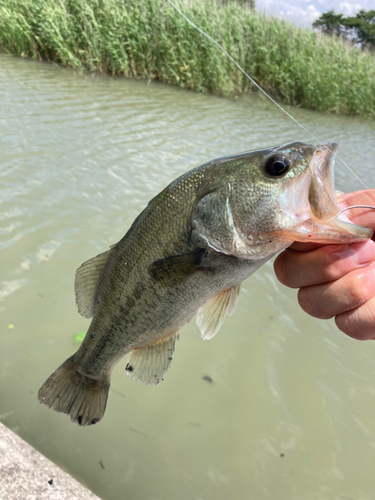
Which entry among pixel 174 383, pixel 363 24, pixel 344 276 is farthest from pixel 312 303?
pixel 363 24

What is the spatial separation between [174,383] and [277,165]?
6.75ft

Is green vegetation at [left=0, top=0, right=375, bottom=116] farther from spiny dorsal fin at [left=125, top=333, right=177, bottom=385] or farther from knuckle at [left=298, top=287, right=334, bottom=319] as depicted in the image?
knuckle at [left=298, top=287, right=334, bottom=319]

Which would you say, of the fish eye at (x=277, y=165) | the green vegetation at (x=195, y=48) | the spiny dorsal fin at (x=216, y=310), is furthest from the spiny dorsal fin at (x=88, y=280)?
the green vegetation at (x=195, y=48)

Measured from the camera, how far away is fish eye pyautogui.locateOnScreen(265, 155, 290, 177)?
1.45 meters

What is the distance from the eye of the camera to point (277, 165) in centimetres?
146

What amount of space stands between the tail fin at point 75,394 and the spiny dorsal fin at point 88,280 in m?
0.33

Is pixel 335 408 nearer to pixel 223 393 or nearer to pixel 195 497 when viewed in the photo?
pixel 223 393

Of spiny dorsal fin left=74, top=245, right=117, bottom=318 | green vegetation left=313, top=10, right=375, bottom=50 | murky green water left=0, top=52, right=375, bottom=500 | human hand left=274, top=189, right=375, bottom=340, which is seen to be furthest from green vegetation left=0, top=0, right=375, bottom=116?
green vegetation left=313, top=10, right=375, bottom=50

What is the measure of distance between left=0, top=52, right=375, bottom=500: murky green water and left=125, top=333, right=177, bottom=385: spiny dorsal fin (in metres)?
0.90

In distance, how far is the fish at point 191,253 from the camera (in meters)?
1.41

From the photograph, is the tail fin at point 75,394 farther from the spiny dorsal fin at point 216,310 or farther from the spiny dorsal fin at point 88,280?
the spiny dorsal fin at point 216,310

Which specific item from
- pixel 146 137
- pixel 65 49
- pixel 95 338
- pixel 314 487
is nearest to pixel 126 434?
pixel 95 338

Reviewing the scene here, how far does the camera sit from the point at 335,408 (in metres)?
2.94

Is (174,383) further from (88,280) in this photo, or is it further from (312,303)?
(312,303)
